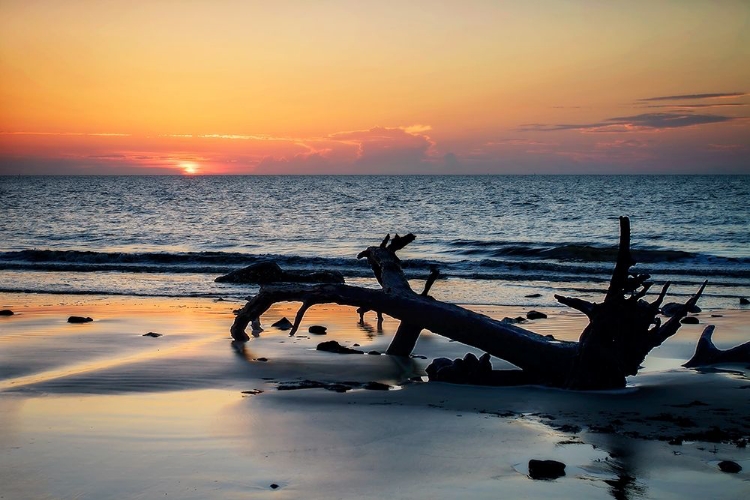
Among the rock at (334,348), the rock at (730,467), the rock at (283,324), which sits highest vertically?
the rock at (730,467)

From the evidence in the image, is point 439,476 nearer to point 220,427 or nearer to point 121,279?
point 220,427

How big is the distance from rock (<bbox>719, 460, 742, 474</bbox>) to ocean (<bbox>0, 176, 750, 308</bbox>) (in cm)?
1164

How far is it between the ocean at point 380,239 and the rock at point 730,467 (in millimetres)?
11641

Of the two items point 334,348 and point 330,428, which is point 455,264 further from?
point 330,428

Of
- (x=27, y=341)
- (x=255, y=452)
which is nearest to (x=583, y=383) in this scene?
(x=255, y=452)

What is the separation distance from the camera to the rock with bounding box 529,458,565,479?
570 centimetres

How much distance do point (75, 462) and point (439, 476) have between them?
283cm

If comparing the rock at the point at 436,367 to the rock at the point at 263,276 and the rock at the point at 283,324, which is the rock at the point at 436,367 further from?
the rock at the point at 263,276

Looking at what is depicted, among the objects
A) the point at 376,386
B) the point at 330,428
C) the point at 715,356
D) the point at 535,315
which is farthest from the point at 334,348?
the point at 535,315

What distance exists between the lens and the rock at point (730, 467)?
580cm

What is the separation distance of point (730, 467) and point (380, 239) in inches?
1341

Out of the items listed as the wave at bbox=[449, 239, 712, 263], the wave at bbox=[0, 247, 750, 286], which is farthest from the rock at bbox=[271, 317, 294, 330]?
the wave at bbox=[449, 239, 712, 263]

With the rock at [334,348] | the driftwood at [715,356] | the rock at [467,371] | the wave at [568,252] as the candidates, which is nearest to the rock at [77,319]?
the rock at [334,348]

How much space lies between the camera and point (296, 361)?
34.1 ft
